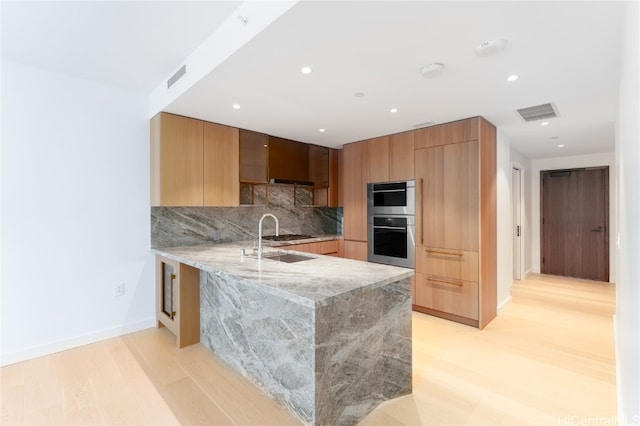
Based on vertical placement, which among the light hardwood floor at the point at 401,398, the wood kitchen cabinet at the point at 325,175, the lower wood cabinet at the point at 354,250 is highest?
the wood kitchen cabinet at the point at 325,175

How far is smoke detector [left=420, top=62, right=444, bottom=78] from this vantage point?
2.11 metres

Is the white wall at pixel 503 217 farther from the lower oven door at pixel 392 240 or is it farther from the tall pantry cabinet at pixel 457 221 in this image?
the lower oven door at pixel 392 240

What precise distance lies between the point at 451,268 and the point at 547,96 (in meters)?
1.90

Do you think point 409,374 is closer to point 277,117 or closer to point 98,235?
point 277,117

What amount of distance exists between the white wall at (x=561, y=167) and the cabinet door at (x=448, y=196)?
3.75m

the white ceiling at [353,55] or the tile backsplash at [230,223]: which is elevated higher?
the white ceiling at [353,55]

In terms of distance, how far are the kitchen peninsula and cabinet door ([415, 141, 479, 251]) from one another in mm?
1612

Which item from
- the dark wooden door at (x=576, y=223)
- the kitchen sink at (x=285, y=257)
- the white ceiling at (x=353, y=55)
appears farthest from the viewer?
the dark wooden door at (x=576, y=223)

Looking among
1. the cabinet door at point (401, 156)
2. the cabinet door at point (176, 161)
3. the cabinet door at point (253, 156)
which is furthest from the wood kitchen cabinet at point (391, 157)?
the cabinet door at point (176, 161)

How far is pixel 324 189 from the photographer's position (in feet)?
16.2

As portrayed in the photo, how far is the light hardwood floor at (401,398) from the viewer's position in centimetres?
192

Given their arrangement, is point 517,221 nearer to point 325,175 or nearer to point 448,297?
point 448,297

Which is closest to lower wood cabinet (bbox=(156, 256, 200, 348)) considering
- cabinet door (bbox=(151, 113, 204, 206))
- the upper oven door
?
cabinet door (bbox=(151, 113, 204, 206))

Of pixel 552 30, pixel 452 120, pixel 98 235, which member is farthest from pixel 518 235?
pixel 98 235
